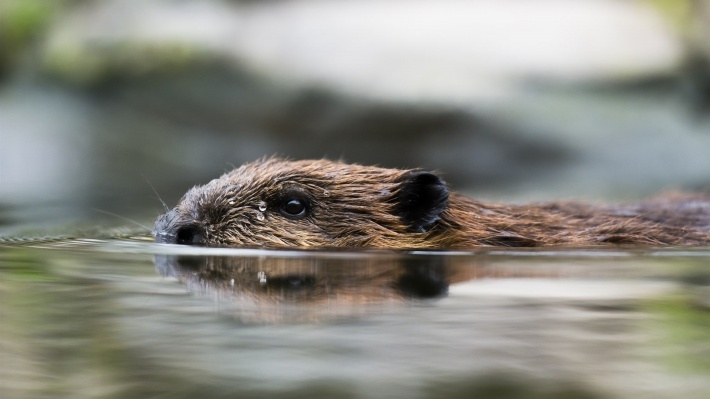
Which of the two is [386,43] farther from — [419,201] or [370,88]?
[419,201]

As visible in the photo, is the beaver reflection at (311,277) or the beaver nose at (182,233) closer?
the beaver reflection at (311,277)

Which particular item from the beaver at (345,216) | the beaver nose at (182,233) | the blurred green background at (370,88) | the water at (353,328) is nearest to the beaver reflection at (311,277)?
the water at (353,328)

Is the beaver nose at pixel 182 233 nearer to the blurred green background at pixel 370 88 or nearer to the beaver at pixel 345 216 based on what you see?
the beaver at pixel 345 216

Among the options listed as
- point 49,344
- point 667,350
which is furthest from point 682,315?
point 49,344

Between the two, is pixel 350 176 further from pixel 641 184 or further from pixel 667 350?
pixel 641 184

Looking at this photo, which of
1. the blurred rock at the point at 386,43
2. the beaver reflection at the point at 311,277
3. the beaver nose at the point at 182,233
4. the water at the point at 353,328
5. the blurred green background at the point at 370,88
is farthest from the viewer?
the blurred rock at the point at 386,43

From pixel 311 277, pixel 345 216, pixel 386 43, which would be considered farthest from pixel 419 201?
pixel 386 43
